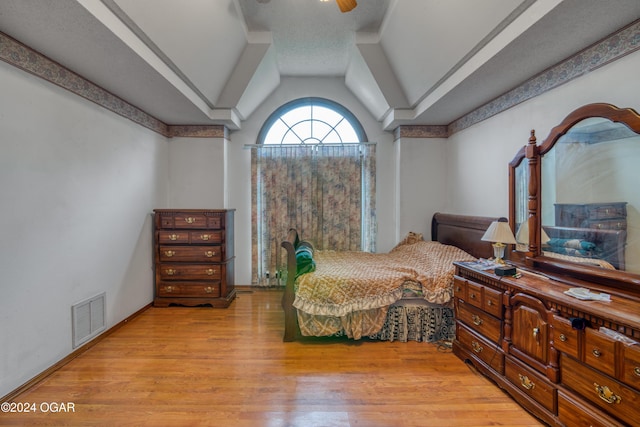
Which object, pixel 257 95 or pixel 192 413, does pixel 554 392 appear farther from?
pixel 257 95

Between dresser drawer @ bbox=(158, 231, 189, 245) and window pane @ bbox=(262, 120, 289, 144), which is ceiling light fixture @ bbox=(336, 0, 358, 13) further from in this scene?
dresser drawer @ bbox=(158, 231, 189, 245)

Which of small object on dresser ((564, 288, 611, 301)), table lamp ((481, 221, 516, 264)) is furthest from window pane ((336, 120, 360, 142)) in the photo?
small object on dresser ((564, 288, 611, 301))

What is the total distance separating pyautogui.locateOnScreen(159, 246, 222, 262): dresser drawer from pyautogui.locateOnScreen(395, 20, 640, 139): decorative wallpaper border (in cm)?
358

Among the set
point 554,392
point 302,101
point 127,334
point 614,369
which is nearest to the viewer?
point 614,369

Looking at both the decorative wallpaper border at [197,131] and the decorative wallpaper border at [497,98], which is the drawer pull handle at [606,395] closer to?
the decorative wallpaper border at [497,98]

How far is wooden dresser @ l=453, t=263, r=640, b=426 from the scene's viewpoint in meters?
1.26

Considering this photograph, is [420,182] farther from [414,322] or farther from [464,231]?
[414,322]

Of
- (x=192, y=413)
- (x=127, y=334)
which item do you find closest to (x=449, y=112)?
(x=192, y=413)

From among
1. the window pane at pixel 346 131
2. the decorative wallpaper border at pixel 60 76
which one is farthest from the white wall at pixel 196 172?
the window pane at pixel 346 131

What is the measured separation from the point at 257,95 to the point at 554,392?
4.26 m

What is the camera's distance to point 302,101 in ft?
14.4

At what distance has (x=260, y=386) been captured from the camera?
1996mm

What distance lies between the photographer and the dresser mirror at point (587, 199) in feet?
5.24

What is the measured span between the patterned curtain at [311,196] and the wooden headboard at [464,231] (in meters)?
0.93
